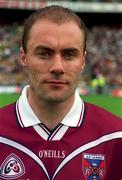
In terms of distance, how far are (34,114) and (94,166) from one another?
1.22ft

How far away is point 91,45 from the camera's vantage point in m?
26.6

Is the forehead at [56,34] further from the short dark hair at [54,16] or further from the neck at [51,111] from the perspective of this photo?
the neck at [51,111]

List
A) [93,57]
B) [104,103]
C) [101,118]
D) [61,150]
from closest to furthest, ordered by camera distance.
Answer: [61,150], [101,118], [104,103], [93,57]

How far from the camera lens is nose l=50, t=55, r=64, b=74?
2223 mm

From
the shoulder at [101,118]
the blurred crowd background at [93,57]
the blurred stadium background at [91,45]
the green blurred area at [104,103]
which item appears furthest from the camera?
the blurred crowd background at [93,57]

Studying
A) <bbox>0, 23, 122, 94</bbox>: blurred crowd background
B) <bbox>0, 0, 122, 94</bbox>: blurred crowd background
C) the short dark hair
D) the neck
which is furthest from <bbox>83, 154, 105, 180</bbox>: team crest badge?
<bbox>0, 23, 122, 94</bbox>: blurred crowd background

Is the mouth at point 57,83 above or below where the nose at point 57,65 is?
below

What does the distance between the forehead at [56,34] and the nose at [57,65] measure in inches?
2.4

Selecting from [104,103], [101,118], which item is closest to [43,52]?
[101,118]

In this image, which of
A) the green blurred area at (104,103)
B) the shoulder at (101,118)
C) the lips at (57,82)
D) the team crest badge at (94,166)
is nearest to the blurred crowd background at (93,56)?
the green blurred area at (104,103)

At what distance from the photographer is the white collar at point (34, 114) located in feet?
7.86

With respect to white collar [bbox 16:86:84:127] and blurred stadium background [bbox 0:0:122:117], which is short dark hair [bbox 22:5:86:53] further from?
blurred stadium background [bbox 0:0:122:117]

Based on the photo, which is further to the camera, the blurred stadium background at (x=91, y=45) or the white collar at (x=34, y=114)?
the blurred stadium background at (x=91, y=45)

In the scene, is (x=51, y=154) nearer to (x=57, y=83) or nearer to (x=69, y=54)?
(x=57, y=83)
